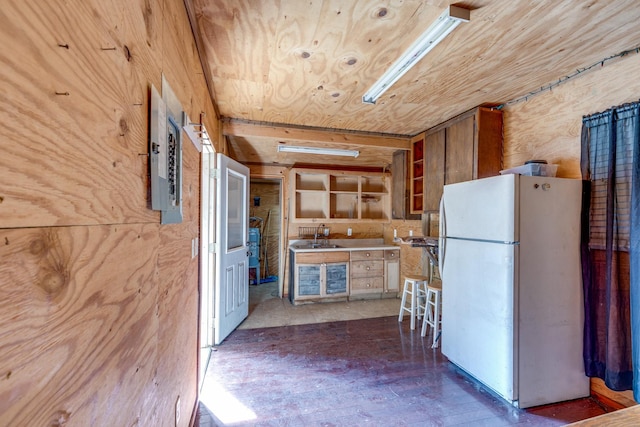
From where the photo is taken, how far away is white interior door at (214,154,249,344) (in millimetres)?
2953

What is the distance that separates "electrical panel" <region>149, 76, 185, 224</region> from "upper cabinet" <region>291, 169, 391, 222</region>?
339 centimetres

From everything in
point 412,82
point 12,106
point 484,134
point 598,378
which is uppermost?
point 412,82

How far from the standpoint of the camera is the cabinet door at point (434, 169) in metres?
3.29

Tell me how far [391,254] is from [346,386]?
8.88 ft

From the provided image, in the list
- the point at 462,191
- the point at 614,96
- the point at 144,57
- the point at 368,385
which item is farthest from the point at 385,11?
the point at 368,385

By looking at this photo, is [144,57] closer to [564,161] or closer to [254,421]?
[254,421]

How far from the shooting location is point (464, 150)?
2932 mm

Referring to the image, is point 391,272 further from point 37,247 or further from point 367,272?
point 37,247

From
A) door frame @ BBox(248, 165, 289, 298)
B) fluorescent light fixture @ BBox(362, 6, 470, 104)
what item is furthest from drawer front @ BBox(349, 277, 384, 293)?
fluorescent light fixture @ BBox(362, 6, 470, 104)

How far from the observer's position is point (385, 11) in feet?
4.93

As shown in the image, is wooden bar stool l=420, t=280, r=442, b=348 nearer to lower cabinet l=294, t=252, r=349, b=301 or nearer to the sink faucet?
lower cabinet l=294, t=252, r=349, b=301

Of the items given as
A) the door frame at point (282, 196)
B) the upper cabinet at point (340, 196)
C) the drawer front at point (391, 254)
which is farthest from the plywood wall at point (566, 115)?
the door frame at point (282, 196)

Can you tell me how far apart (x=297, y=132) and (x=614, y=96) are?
2810 mm

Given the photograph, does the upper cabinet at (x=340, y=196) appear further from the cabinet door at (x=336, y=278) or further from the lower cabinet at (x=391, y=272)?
the cabinet door at (x=336, y=278)
